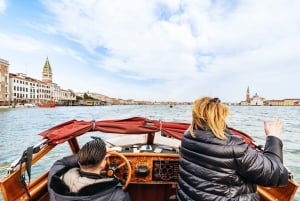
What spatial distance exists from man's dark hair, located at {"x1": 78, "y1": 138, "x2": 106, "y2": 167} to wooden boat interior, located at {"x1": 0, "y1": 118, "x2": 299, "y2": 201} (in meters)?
0.61

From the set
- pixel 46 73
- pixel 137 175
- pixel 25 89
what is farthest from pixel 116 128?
pixel 46 73

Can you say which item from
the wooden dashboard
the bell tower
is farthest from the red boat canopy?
the bell tower

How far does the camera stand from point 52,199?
149cm

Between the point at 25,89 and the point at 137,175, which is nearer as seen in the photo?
the point at 137,175

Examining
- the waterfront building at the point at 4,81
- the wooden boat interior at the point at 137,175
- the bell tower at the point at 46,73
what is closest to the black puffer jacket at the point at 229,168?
the wooden boat interior at the point at 137,175

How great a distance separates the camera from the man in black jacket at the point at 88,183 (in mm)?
1406

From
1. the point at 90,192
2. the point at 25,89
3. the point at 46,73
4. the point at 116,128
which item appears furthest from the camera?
the point at 46,73

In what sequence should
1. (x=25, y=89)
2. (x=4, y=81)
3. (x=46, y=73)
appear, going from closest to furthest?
1. (x=4, y=81)
2. (x=25, y=89)
3. (x=46, y=73)

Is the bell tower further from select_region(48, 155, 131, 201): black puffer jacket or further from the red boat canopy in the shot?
select_region(48, 155, 131, 201): black puffer jacket

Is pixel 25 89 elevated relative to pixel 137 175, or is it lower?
elevated

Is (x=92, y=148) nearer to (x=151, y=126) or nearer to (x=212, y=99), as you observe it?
(x=212, y=99)

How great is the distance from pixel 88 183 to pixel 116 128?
1.26 m

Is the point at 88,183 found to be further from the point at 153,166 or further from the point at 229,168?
the point at 153,166

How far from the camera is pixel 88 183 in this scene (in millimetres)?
1437
